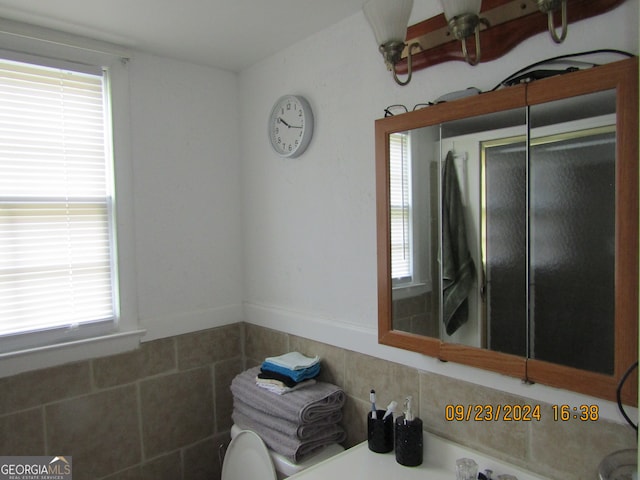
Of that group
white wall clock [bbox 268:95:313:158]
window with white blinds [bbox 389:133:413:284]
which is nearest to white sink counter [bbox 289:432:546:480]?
window with white blinds [bbox 389:133:413:284]

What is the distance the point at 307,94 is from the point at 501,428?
1.33 m

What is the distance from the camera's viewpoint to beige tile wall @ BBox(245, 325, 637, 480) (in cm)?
100

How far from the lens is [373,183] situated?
1474 millimetres

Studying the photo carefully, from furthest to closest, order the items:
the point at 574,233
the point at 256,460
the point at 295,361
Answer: the point at 295,361 < the point at 256,460 < the point at 574,233

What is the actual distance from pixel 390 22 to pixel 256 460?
1.44 meters

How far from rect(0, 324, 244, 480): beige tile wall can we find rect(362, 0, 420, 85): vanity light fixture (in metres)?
1.47

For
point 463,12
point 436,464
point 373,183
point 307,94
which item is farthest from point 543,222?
point 307,94

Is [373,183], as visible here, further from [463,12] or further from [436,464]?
[436,464]

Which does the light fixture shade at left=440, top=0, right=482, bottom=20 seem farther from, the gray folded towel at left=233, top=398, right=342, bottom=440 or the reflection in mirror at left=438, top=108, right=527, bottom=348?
the gray folded towel at left=233, top=398, right=342, bottom=440

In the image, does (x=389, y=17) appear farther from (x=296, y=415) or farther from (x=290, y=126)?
(x=296, y=415)

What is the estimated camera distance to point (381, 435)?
1300 mm

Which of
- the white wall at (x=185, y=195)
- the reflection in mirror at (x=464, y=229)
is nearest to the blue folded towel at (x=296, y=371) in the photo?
the white wall at (x=185, y=195)

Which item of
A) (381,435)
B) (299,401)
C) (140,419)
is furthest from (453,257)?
(140,419)

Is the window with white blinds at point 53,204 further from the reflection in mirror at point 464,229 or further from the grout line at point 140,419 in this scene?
the reflection in mirror at point 464,229
